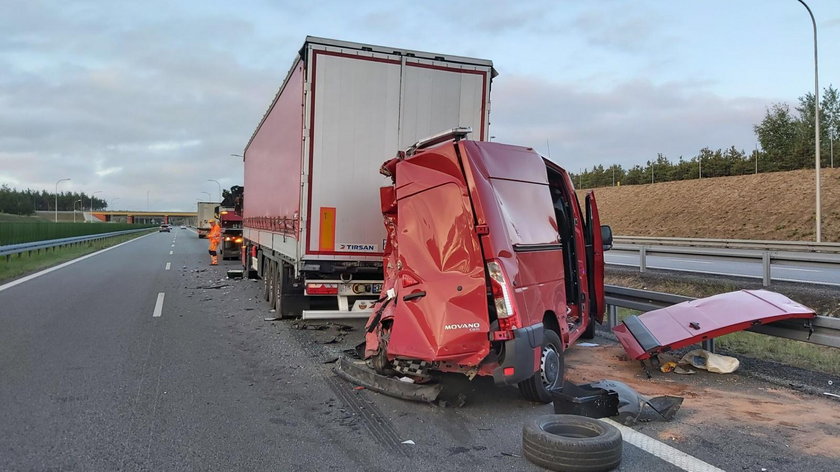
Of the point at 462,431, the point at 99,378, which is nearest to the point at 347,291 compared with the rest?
the point at 99,378

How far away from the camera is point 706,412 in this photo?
4.62 metres

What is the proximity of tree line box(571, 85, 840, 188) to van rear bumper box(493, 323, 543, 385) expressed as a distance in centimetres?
4581

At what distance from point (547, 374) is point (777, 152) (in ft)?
168

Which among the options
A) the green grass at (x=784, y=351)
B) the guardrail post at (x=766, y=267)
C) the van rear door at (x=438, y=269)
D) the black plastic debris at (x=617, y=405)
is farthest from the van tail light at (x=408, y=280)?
the guardrail post at (x=766, y=267)

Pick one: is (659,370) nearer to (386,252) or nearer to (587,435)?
(587,435)

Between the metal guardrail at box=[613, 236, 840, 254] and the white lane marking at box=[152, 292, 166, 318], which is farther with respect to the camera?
the metal guardrail at box=[613, 236, 840, 254]

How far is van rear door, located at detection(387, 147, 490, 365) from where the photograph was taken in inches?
172

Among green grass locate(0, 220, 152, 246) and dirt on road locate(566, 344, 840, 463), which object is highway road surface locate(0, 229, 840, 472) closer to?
dirt on road locate(566, 344, 840, 463)

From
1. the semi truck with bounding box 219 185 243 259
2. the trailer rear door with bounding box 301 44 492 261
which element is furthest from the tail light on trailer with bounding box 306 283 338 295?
the semi truck with bounding box 219 185 243 259

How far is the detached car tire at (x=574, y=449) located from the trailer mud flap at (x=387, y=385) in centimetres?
121

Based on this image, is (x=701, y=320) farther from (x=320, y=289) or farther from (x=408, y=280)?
(x=320, y=289)

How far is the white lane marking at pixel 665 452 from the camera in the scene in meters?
3.54

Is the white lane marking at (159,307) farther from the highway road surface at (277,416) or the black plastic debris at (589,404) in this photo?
the black plastic debris at (589,404)

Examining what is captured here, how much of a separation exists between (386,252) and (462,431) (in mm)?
2115
